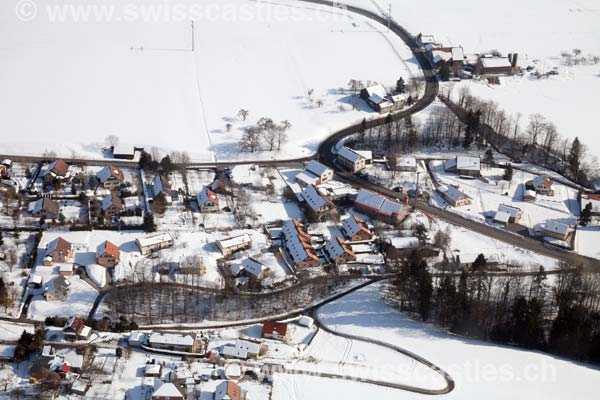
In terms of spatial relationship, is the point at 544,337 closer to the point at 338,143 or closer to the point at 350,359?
the point at 350,359

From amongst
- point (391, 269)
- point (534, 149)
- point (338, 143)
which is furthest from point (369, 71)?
point (391, 269)

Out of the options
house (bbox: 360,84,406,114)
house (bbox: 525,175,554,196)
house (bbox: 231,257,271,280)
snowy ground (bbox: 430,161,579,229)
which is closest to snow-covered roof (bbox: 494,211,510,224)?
snowy ground (bbox: 430,161,579,229)

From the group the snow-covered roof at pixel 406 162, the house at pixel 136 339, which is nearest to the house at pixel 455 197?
the snow-covered roof at pixel 406 162

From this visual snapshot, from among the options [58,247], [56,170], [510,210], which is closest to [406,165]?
[510,210]

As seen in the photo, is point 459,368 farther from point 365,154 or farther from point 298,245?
point 365,154

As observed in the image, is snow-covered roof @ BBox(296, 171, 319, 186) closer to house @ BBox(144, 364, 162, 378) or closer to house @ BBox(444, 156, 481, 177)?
house @ BBox(444, 156, 481, 177)

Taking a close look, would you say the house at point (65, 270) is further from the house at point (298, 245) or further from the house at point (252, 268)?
the house at point (298, 245)
